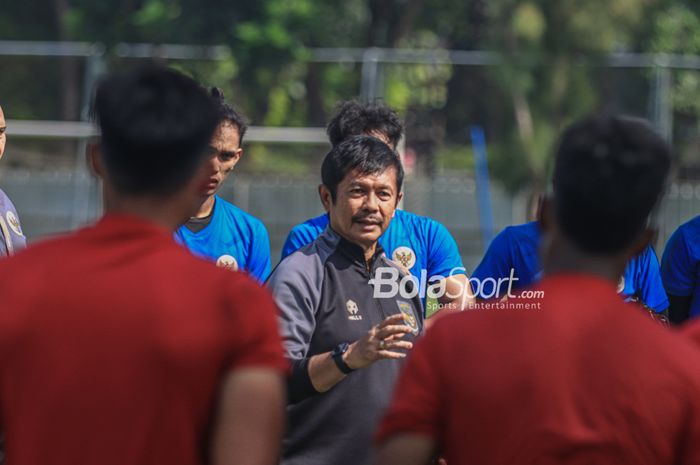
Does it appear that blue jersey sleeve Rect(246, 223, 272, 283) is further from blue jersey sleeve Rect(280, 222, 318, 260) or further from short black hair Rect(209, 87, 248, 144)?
short black hair Rect(209, 87, 248, 144)

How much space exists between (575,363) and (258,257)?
299 centimetres

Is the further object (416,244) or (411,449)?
(416,244)

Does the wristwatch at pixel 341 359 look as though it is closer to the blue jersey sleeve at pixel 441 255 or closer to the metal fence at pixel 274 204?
the blue jersey sleeve at pixel 441 255

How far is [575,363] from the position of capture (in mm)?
2137

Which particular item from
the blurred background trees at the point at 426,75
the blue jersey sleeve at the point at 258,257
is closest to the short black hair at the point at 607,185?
the blue jersey sleeve at the point at 258,257

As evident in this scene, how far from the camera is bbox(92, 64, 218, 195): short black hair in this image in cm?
222

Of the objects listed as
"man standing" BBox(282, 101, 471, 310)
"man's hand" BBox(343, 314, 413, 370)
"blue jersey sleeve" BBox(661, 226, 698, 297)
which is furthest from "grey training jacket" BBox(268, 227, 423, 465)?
"blue jersey sleeve" BBox(661, 226, 698, 297)

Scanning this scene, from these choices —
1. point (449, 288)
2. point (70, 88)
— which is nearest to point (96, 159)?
point (449, 288)

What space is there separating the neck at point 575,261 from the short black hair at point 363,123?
10.4 feet

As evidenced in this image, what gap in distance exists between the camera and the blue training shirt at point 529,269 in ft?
14.6

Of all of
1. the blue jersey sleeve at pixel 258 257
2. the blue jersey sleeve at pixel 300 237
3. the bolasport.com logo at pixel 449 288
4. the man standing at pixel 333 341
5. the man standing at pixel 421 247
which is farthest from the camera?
the blue jersey sleeve at pixel 258 257

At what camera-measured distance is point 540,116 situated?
74.8ft

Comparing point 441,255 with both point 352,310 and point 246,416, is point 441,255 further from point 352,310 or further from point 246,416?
point 246,416

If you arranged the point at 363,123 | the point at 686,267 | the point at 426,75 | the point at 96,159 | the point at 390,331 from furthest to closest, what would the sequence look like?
the point at 426,75, the point at 363,123, the point at 686,267, the point at 390,331, the point at 96,159
